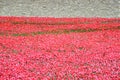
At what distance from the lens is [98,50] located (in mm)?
23641

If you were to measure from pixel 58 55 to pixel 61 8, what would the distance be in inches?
1382

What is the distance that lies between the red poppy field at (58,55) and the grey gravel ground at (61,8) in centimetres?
1962

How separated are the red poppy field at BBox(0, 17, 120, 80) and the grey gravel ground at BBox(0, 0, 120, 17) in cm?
1962

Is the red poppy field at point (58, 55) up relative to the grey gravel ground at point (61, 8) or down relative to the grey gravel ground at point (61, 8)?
up

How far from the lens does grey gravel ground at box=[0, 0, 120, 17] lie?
54.5m

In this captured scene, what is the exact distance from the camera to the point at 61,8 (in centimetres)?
5603

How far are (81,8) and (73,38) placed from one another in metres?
27.2

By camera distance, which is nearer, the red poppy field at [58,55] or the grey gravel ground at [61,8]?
the red poppy field at [58,55]

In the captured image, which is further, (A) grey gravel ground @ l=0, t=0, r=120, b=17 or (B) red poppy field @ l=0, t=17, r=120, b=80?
(A) grey gravel ground @ l=0, t=0, r=120, b=17

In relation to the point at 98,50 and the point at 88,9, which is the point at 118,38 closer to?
the point at 98,50

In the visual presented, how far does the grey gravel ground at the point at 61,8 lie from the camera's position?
54.5 meters

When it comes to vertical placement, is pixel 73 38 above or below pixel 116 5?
above

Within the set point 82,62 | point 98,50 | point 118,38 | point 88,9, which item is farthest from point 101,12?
point 82,62

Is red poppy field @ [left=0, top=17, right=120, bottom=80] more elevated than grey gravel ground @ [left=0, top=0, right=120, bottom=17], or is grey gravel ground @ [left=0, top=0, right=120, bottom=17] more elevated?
red poppy field @ [left=0, top=17, right=120, bottom=80]
